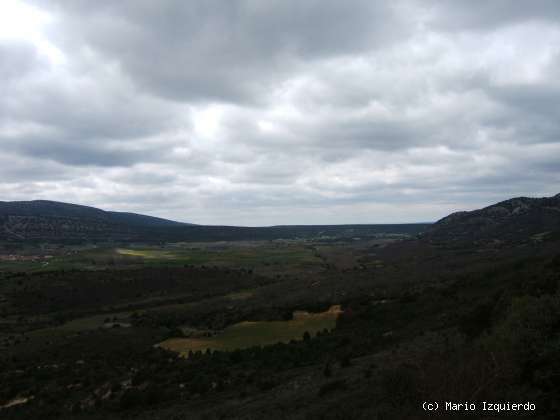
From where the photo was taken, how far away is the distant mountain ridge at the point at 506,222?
12781cm

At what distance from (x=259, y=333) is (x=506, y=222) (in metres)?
138

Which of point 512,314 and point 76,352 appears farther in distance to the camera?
point 76,352

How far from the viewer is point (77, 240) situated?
197m

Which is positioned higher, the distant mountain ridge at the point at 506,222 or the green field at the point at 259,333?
the distant mountain ridge at the point at 506,222

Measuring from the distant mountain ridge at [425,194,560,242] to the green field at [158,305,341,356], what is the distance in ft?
306

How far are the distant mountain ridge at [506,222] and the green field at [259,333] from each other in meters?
93.2

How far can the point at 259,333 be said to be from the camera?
36.2 metres

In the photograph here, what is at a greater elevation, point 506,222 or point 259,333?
point 506,222

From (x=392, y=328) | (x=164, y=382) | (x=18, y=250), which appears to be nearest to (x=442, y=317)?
(x=392, y=328)

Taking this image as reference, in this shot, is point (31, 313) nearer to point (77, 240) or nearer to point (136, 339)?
point (136, 339)

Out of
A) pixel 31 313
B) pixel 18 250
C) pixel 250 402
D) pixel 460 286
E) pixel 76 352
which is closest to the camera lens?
pixel 250 402

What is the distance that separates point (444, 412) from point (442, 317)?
62.5 ft

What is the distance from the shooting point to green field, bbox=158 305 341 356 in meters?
32.8

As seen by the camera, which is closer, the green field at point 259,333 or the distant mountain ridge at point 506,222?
the green field at point 259,333
